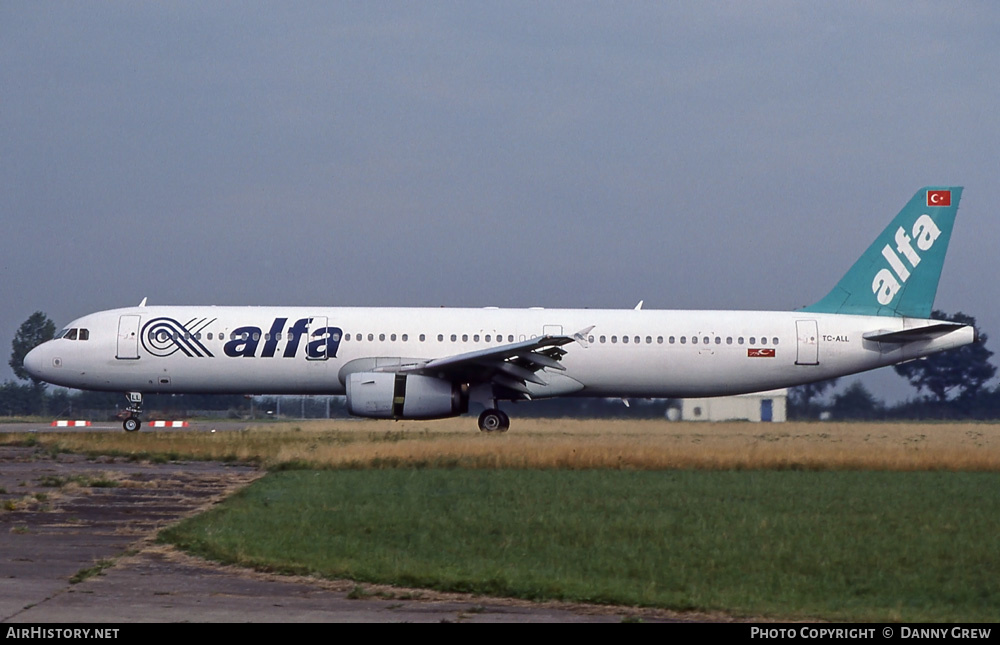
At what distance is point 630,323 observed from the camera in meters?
28.8

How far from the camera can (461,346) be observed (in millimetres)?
28312

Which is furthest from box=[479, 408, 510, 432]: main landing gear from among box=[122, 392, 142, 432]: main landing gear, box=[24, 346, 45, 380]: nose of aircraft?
box=[24, 346, 45, 380]: nose of aircraft

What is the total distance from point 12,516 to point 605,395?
713 inches

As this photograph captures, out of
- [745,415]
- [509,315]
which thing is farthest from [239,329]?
[745,415]

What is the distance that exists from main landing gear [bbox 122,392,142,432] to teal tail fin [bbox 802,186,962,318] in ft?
58.2

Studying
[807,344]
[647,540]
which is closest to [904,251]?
[807,344]

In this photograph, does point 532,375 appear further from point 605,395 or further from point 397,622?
point 397,622

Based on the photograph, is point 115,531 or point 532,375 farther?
point 532,375

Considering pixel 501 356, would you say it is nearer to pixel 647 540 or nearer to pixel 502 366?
pixel 502 366

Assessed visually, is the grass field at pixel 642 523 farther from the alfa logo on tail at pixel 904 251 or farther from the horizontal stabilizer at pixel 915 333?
the alfa logo on tail at pixel 904 251

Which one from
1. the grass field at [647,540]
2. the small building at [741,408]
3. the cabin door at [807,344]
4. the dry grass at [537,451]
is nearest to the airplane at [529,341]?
the cabin door at [807,344]

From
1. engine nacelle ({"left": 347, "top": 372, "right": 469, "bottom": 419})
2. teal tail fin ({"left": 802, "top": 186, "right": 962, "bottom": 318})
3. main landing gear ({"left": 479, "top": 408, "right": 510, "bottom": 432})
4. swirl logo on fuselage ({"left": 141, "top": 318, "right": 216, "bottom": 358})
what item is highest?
teal tail fin ({"left": 802, "top": 186, "right": 962, "bottom": 318})

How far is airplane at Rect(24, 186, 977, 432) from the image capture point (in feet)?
91.1

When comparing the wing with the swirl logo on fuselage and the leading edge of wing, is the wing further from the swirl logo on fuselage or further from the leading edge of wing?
the swirl logo on fuselage
